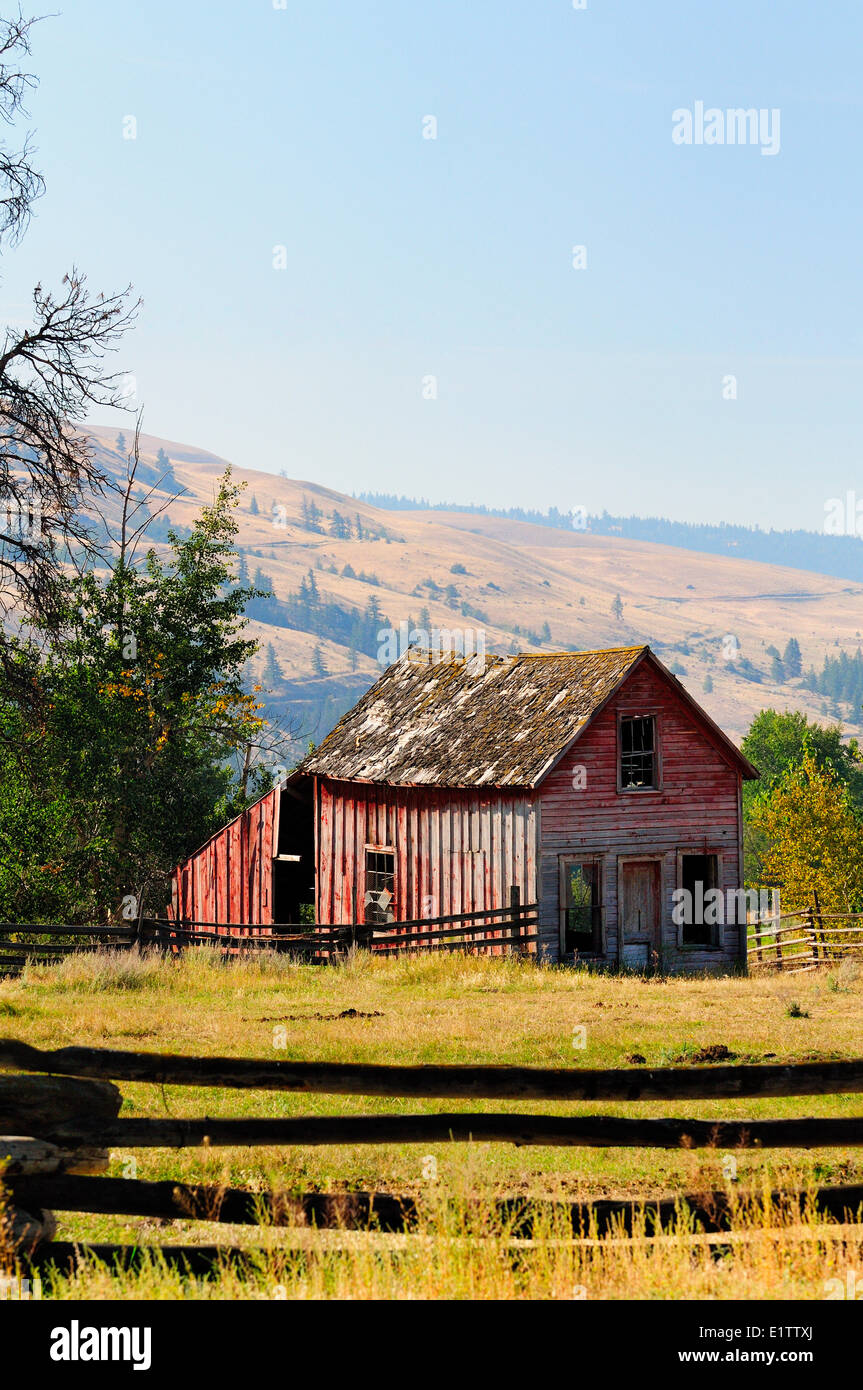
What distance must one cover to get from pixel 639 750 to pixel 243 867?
1200cm

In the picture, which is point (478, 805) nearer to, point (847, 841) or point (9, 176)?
point (9, 176)

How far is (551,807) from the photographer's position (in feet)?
88.5

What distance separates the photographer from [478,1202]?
7.21 metres

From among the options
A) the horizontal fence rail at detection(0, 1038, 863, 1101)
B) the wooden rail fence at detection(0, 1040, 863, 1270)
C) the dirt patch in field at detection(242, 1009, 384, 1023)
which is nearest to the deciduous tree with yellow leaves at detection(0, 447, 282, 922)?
the dirt patch in field at detection(242, 1009, 384, 1023)

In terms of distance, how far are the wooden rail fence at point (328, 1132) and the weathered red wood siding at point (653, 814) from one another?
18.5 meters

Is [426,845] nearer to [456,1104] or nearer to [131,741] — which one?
[131,741]

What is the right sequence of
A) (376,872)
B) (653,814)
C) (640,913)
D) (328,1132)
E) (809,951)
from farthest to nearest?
(809,951)
(376,872)
(653,814)
(640,913)
(328,1132)

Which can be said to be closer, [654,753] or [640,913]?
[640,913]

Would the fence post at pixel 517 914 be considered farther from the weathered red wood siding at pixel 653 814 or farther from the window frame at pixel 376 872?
the window frame at pixel 376 872

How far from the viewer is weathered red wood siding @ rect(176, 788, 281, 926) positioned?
34.0m

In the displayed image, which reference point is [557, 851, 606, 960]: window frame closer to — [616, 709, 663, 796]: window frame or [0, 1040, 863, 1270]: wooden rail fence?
[616, 709, 663, 796]: window frame

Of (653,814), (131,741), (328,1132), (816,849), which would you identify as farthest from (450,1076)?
(816,849)

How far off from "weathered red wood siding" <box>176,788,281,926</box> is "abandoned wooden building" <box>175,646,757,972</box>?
1.46 metres

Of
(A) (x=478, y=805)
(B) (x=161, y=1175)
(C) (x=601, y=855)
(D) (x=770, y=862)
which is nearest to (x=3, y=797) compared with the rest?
(A) (x=478, y=805)
